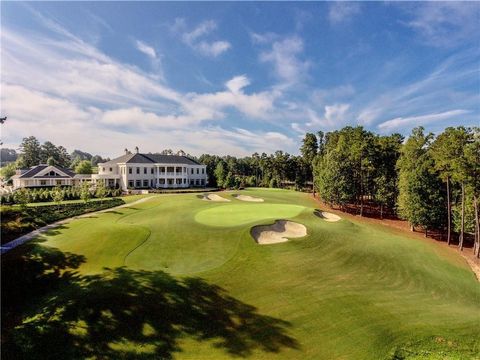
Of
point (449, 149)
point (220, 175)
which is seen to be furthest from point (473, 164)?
point (220, 175)

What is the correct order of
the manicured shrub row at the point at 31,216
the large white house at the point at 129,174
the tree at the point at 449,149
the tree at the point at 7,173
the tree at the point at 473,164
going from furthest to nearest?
the tree at the point at 7,173 → the large white house at the point at 129,174 → the tree at the point at 449,149 → the tree at the point at 473,164 → the manicured shrub row at the point at 31,216

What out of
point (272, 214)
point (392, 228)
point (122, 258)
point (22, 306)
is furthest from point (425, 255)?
point (22, 306)

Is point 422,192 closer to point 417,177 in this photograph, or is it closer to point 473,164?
point 417,177

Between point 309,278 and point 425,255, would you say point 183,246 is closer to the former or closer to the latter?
point 309,278

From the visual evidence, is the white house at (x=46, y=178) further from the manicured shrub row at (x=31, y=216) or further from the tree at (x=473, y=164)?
the tree at (x=473, y=164)

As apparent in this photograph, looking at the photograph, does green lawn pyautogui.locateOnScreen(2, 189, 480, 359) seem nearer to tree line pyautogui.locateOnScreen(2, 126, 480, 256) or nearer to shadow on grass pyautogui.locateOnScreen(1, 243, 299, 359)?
shadow on grass pyautogui.locateOnScreen(1, 243, 299, 359)

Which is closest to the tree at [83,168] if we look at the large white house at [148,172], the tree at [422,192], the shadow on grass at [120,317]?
the large white house at [148,172]
